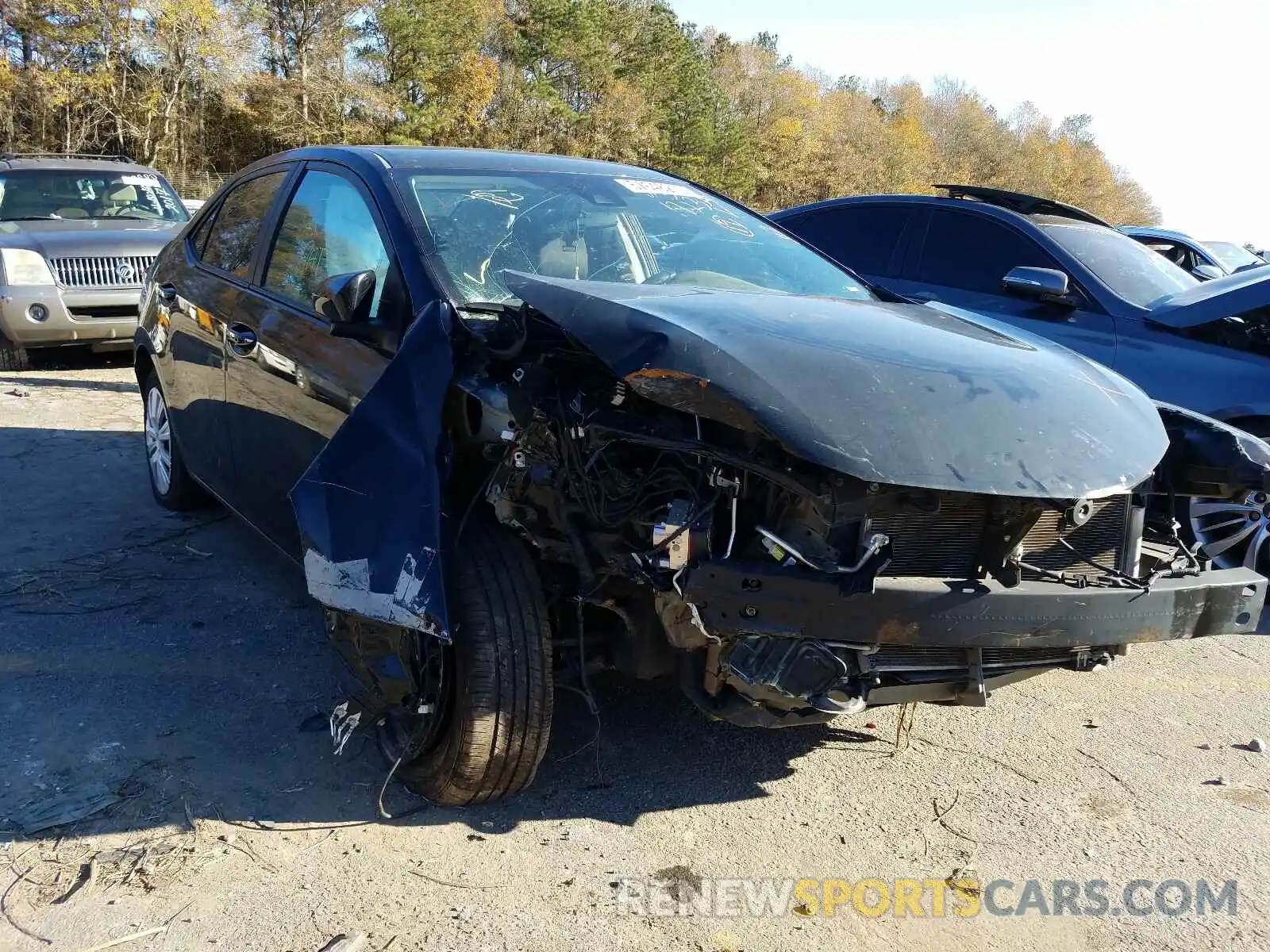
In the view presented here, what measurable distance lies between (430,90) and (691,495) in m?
40.9

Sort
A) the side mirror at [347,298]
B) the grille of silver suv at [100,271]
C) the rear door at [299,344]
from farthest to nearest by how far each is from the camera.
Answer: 1. the grille of silver suv at [100,271]
2. the rear door at [299,344]
3. the side mirror at [347,298]

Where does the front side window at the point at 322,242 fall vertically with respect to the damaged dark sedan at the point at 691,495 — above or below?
above

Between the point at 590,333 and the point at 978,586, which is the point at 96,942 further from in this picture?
the point at 978,586

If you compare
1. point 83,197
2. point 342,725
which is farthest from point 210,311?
point 83,197

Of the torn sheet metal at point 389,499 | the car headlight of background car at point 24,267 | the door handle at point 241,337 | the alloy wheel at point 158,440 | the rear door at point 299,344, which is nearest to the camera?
the torn sheet metal at point 389,499

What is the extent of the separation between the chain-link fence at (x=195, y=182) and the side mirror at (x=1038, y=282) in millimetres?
24756

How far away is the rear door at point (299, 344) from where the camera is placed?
3115mm

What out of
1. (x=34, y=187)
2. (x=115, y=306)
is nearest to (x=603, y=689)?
(x=115, y=306)

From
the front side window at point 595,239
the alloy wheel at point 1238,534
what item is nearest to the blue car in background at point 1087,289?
the alloy wheel at point 1238,534

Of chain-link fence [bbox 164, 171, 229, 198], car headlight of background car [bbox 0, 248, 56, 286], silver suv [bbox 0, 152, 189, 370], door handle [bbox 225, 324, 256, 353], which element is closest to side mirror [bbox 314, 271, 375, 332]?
door handle [bbox 225, 324, 256, 353]

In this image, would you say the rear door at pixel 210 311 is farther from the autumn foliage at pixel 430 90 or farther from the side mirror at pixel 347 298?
the autumn foliage at pixel 430 90

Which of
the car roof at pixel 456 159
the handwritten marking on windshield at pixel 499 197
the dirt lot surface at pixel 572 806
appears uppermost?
the car roof at pixel 456 159

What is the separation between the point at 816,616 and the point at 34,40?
35.7m

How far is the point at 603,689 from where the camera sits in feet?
11.5
